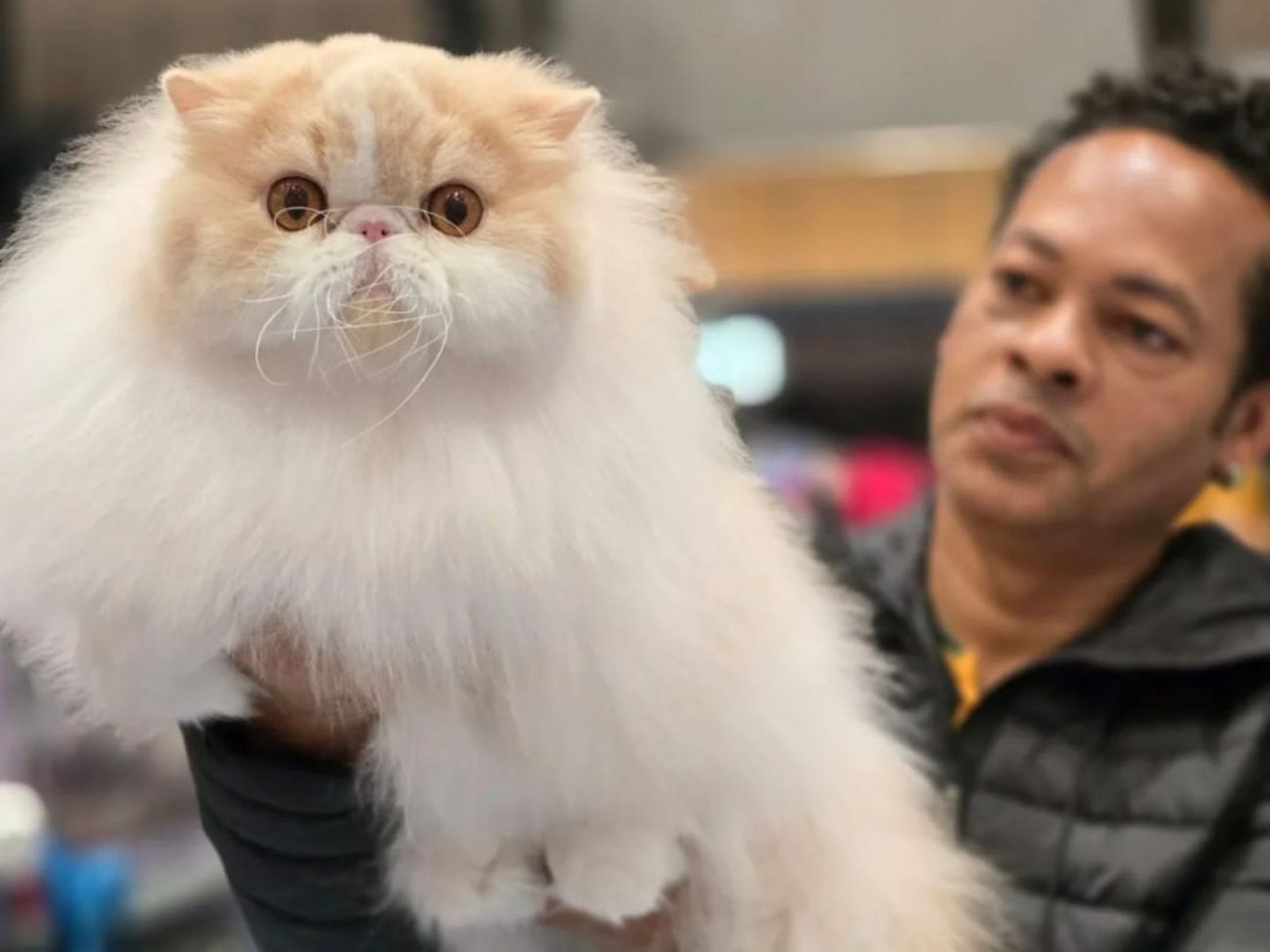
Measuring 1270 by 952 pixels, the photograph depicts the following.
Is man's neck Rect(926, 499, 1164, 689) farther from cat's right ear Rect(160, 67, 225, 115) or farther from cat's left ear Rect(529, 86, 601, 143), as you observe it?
cat's right ear Rect(160, 67, 225, 115)

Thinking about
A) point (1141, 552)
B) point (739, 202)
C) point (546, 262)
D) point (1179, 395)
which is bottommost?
point (739, 202)

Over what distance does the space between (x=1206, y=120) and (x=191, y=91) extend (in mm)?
1005

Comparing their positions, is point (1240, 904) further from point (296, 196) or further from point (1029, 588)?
point (296, 196)

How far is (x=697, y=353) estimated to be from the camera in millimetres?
772

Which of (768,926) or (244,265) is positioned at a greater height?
(244,265)

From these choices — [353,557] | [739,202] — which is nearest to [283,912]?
[353,557]

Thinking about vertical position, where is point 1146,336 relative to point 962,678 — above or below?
above

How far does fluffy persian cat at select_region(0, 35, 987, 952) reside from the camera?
63 centimetres

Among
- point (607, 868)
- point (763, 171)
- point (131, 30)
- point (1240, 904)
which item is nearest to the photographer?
point (607, 868)

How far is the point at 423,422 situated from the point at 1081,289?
76 cm

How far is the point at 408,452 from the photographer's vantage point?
0.66 meters

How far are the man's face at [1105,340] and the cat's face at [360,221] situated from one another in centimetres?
66

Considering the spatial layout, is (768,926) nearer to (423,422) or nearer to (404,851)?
(404,851)

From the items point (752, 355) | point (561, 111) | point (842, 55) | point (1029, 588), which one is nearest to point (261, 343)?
point (561, 111)
